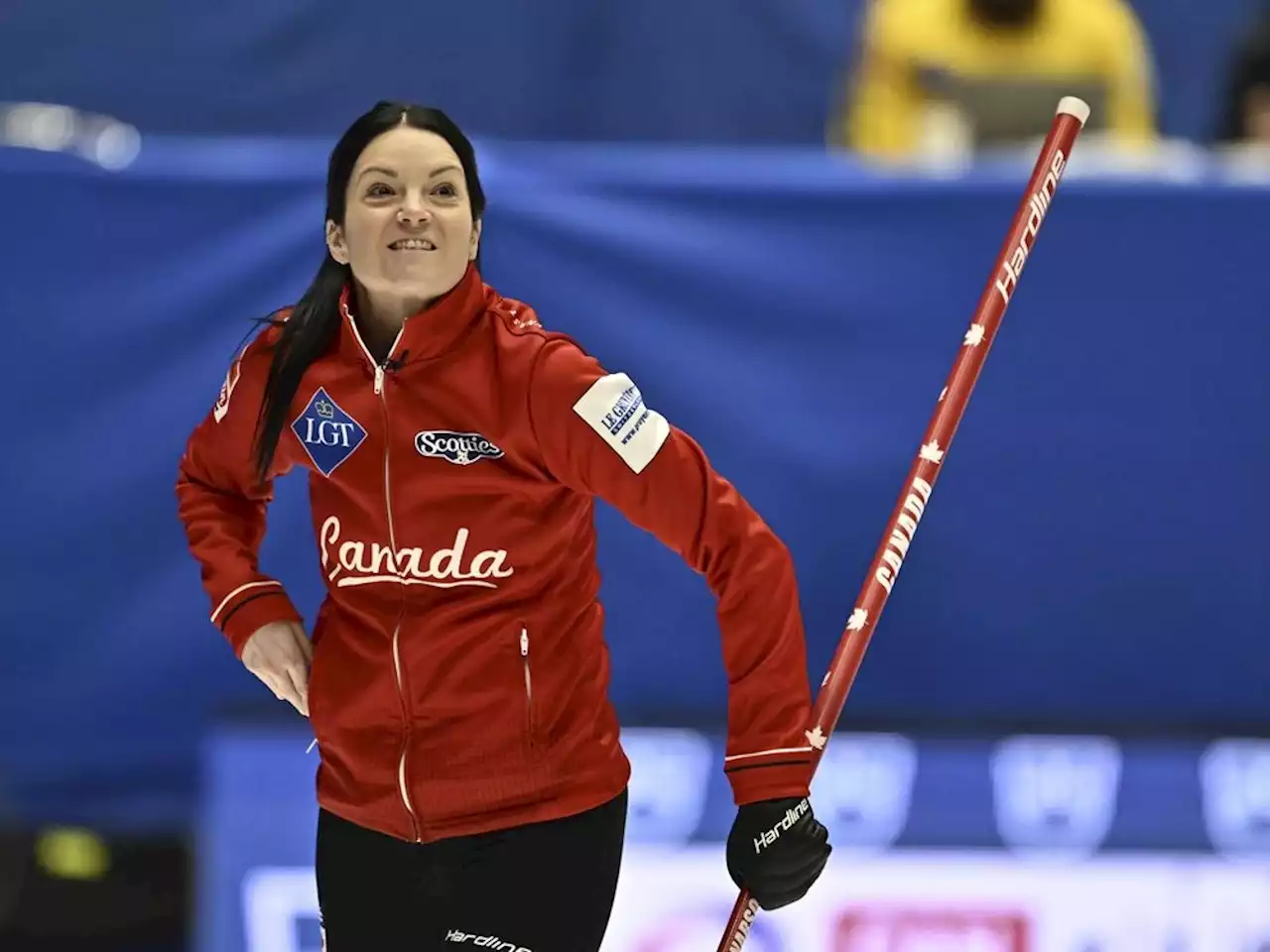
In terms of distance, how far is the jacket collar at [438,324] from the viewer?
2.10 m

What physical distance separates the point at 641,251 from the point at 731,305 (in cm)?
18

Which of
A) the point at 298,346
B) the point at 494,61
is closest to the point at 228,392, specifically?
the point at 298,346

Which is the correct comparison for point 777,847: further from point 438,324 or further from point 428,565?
point 438,324

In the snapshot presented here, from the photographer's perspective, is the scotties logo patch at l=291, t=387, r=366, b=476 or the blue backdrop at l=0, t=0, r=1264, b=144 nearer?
the scotties logo patch at l=291, t=387, r=366, b=476

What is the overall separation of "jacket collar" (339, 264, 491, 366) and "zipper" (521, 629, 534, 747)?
31 cm

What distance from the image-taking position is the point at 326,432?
2162 mm

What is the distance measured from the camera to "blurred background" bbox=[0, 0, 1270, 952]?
11.4 feet

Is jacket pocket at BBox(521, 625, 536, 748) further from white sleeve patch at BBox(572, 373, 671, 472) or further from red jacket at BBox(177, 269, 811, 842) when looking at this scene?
white sleeve patch at BBox(572, 373, 671, 472)

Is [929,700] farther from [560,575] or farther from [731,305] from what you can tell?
[560,575]

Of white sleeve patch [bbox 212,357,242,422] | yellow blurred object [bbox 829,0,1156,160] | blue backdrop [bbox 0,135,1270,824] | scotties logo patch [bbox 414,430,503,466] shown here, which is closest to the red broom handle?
scotties logo patch [bbox 414,430,503,466]

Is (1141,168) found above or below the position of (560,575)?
above

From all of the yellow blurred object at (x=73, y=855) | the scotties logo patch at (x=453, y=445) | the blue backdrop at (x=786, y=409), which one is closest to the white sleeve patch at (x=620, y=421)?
the scotties logo patch at (x=453, y=445)

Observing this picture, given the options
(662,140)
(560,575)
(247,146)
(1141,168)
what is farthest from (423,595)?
(662,140)

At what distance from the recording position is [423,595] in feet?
7.00
